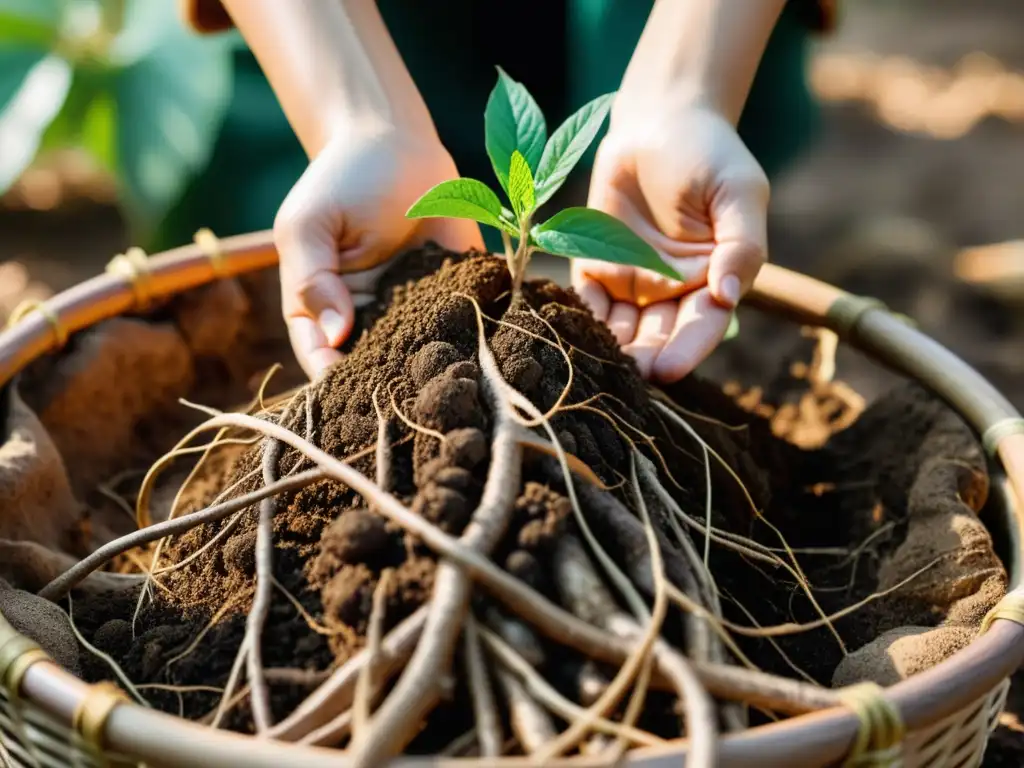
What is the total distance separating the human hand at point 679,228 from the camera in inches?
51.2

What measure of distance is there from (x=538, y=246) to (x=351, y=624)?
46 centimetres

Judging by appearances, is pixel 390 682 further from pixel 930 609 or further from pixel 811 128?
pixel 811 128

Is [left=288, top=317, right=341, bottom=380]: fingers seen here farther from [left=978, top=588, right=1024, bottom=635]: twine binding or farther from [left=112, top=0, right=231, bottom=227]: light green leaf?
[left=112, top=0, right=231, bottom=227]: light green leaf

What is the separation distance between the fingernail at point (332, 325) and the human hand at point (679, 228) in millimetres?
364

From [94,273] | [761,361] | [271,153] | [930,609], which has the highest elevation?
[271,153]

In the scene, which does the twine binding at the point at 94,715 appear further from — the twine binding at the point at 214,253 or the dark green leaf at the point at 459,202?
the twine binding at the point at 214,253

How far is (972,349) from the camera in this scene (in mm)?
2275

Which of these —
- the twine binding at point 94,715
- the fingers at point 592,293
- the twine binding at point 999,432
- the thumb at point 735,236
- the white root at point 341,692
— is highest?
the twine binding at point 94,715

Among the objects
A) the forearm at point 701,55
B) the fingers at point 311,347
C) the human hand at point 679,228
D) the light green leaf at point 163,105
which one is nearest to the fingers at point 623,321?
the human hand at point 679,228

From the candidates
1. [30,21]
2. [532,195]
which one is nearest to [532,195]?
[532,195]

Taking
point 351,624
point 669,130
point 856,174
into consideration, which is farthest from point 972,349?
point 351,624

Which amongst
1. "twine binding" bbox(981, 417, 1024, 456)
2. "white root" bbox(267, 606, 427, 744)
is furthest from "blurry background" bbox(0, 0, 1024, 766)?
"white root" bbox(267, 606, 427, 744)

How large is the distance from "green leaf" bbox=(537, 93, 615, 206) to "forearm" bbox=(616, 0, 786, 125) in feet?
1.11

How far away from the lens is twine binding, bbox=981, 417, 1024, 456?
4.11 feet
